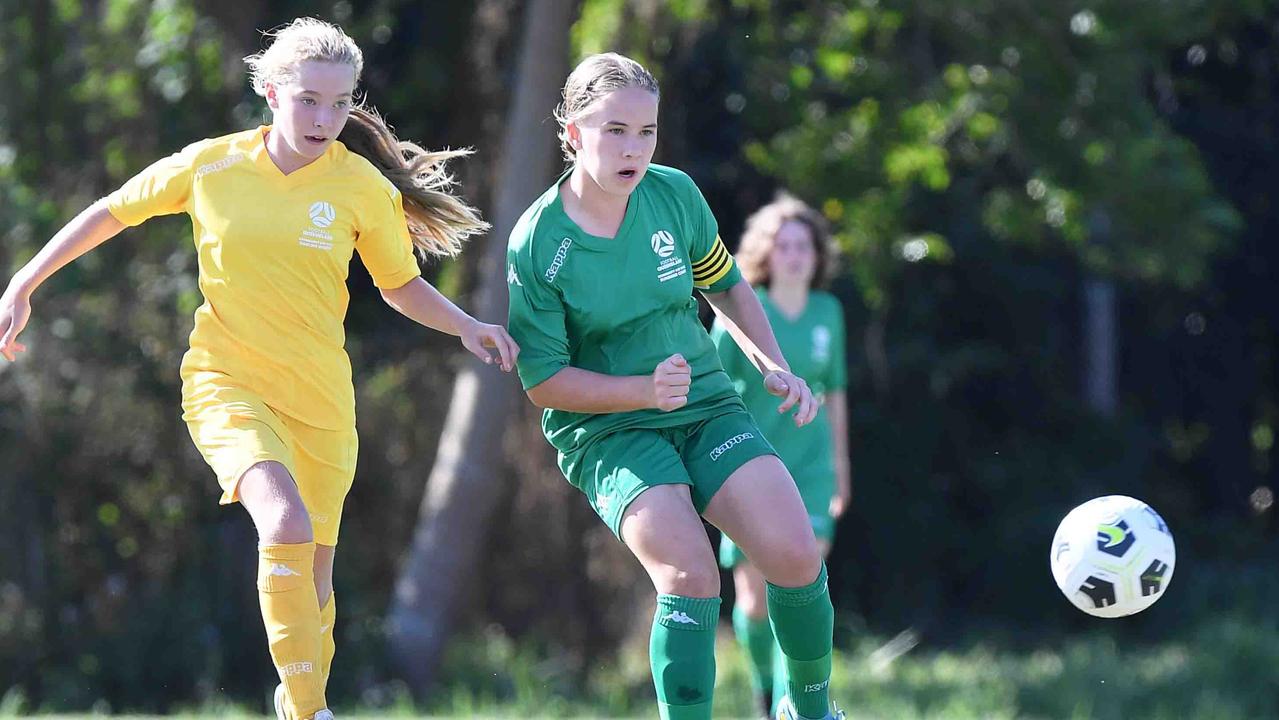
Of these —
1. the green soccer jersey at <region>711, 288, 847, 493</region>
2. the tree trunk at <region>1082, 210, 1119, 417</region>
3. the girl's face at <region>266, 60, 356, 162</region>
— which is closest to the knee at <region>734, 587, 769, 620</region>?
the green soccer jersey at <region>711, 288, 847, 493</region>

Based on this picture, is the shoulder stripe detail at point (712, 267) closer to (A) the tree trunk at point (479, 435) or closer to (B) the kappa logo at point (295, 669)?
(B) the kappa logo at point (295, 669)

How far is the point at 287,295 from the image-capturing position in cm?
416

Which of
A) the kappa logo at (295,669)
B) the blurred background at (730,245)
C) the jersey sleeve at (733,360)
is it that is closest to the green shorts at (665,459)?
the kappa logo at (295,669)

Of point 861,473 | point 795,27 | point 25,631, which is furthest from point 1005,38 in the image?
point 25,631

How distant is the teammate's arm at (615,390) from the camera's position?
3.72m

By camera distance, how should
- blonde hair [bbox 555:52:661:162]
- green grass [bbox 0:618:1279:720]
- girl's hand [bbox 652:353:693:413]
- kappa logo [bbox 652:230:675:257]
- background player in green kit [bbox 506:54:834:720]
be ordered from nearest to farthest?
girl's hand [bbox 652:353:693:413], background player in green kit [bbox 506:54:834:720], blonde hair [bbox 555:52:661:162], kappa logo [bbox 652:230:675:257], green grass [bbox 0:618:1279:720]

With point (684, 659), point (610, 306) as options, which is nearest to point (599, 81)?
point (610, 306)

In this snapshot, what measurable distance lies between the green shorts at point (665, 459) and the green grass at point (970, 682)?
432 centimetres

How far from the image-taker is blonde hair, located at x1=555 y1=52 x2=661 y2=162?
12.8 ft

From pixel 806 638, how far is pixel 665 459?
587 mm

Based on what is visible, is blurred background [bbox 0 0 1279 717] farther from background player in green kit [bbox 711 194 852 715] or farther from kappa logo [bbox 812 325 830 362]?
kappa logo [bbox 812 325 830 362]

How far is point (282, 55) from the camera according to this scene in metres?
4.14

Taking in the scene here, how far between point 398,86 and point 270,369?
680 centimetres

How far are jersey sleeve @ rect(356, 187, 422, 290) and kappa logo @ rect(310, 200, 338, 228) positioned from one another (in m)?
0.10
